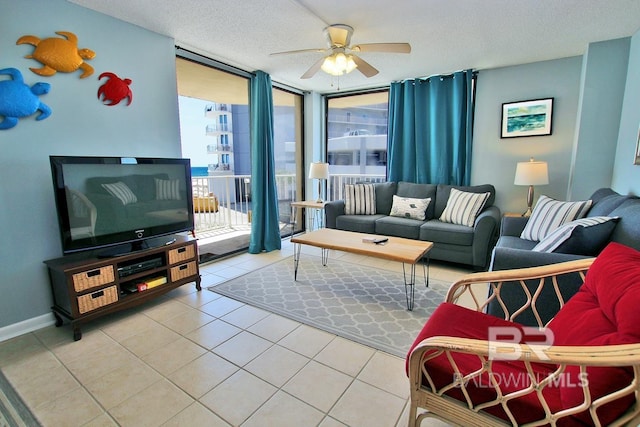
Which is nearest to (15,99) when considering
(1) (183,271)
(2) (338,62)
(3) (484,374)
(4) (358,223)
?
(1) (183,271)

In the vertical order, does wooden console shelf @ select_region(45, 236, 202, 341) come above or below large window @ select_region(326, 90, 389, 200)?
below

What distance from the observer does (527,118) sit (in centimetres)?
366

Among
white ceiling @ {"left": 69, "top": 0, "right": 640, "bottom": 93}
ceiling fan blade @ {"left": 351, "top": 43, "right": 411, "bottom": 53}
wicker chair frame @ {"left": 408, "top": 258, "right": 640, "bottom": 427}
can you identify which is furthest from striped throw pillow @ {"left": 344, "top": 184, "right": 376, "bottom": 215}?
wicker chair frame @ {"left": 408, "top": 258, "right": 640, "bottom": 427}

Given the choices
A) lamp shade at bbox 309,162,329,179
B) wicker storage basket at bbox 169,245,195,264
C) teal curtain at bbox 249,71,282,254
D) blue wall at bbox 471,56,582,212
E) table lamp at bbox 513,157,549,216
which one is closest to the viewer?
wicker storage basket at bbox 169,245,195,264

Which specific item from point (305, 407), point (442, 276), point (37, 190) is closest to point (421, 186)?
point (442, 276)

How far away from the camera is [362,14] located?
7.92 feet

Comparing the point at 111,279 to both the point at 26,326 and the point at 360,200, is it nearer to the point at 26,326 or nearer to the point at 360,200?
the point at 26,326

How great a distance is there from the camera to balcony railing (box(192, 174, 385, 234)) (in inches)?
203

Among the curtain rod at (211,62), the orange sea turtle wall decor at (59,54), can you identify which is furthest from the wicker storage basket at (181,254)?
the curtain rod at (211,62)

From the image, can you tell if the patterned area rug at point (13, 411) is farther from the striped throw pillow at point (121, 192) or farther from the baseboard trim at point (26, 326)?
the striped throw pillow at point (121, 192)

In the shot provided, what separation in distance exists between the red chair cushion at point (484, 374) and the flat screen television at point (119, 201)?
230cm

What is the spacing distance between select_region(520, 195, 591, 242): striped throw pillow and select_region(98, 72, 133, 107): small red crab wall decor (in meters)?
3.76

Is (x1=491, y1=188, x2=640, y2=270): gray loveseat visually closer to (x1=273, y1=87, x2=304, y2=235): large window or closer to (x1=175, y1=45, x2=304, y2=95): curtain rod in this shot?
(x1=175, y1=45, x2=304, y2=95): curtain rod

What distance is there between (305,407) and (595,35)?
391cm
